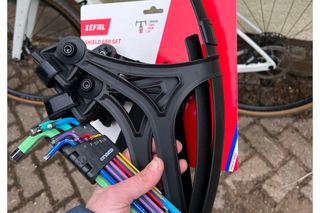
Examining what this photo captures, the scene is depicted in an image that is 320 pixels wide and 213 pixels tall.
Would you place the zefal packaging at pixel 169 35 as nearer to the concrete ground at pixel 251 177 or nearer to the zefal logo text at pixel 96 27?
the zefal logo text at pixel 96 27

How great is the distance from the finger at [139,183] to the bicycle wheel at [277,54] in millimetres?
1050

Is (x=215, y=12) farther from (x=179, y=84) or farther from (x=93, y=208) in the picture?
(x=93, y=208)

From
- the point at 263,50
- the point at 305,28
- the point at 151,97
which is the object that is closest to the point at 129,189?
the point at 151,97

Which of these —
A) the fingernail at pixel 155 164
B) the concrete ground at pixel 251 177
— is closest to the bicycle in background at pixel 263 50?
the concrete ground at pixel 251 177

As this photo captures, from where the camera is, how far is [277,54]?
5.43 feet

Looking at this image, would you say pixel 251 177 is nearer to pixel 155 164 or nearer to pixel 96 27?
pixel 155 164

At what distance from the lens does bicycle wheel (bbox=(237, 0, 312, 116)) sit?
1.63 metres

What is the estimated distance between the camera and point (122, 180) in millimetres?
821

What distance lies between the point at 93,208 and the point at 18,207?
119 cm

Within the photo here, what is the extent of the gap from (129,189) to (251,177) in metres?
1.18

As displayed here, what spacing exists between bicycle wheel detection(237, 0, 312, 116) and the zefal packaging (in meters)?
0.70

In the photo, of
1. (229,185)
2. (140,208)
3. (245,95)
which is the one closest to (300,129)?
(245,95)

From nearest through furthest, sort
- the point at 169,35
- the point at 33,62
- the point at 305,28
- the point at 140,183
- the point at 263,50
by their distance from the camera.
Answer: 1. the point at 140,183
2. the point at 169,35
3. the point at 263,50
4. the point at 305,28
5. the point at 33,62

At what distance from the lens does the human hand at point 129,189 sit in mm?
792
